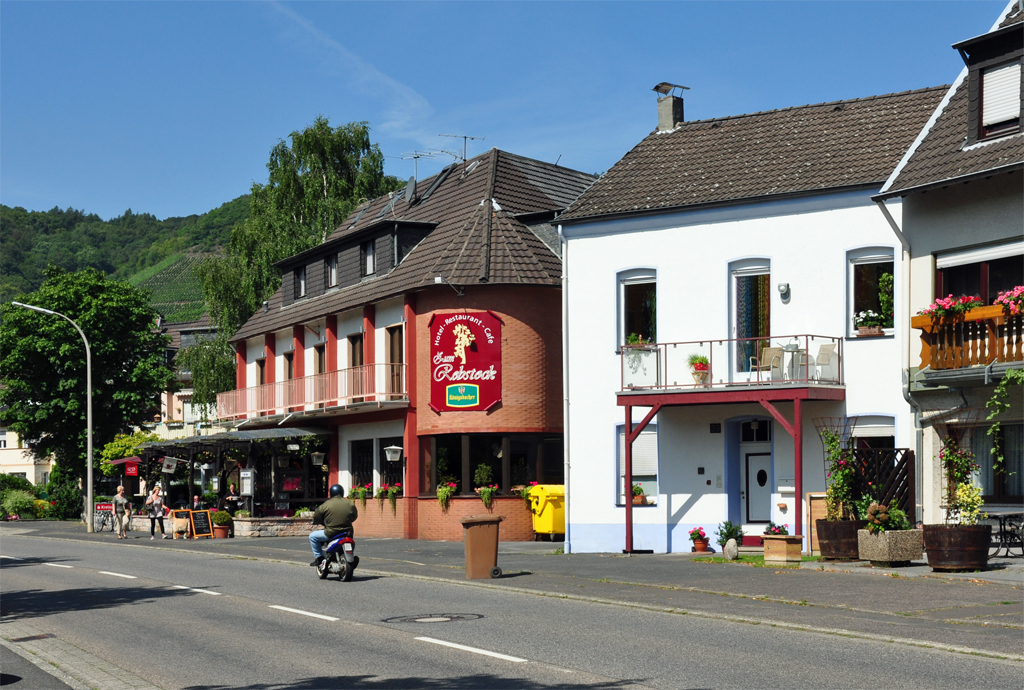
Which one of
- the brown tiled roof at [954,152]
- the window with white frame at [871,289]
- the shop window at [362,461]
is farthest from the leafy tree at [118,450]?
the brown tiled roof at [954,152]

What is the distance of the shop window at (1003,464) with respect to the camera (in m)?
21.4

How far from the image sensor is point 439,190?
129ft

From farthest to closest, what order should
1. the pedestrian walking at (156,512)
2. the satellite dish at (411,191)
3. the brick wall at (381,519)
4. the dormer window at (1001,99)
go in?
the satellite dish at (411,191) < the pedestrian walking at (156,512) < the brick wall at (381,519) < the dormer window at (1001,99)

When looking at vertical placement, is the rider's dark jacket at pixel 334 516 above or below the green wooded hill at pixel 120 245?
below

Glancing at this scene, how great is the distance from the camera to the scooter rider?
20.2m

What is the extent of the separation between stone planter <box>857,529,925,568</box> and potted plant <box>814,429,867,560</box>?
74 cm

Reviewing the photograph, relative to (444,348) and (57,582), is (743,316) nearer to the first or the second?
(444,348)

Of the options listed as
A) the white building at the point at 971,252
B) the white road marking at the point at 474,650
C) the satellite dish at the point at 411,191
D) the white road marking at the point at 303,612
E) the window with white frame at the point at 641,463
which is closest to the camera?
the white road marking at the point at 474,650

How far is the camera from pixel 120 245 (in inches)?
5994

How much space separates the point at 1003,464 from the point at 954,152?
5595 millimetres

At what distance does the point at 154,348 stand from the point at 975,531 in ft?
162

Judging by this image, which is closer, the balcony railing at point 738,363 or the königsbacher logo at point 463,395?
the balcony railing at point 738,363

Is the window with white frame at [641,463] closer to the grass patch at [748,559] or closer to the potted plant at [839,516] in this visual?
the grass patch at [748,559]

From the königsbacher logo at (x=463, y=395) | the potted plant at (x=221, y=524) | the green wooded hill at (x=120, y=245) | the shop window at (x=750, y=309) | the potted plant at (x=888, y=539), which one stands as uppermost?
the green wooded hill at (x=120, y=245)
